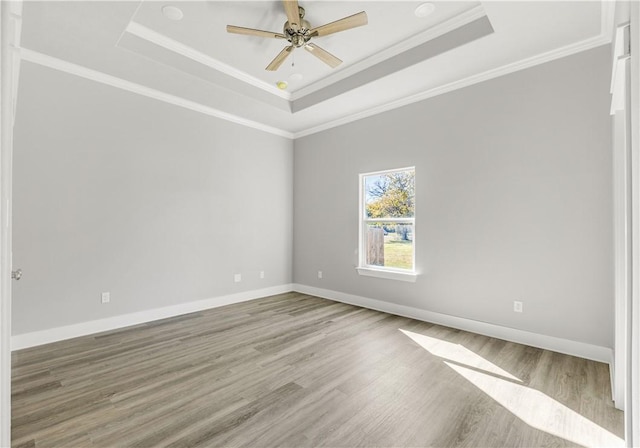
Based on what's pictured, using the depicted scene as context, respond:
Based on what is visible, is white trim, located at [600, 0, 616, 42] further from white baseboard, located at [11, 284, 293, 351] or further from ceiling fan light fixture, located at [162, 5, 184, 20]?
white baseboard, located at [11, 284, 293, 351]

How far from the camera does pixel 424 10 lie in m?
2.80

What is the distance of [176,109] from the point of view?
4242 mm

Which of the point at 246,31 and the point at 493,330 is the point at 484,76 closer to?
the point at 246,31

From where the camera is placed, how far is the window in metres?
4.28

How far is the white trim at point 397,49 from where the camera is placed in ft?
9.36

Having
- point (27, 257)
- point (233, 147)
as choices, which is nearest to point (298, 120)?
point (233, 147)

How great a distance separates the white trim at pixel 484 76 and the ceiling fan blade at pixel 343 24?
5.68ft

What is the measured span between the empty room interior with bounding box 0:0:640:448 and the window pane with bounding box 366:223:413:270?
3 cm

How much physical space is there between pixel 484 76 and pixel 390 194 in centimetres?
182

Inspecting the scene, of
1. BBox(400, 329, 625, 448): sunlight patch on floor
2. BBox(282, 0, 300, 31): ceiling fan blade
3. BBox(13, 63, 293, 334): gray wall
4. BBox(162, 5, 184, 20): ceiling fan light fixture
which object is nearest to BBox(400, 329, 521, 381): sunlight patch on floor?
BBox(400, 329, 625, 448): sunlight patch on floor

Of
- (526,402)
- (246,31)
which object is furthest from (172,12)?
(526,402)

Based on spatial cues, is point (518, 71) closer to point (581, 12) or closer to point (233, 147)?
point (581, 12)

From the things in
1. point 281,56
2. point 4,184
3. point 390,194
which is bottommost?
point 4,184

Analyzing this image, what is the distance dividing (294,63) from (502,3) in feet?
7.16
